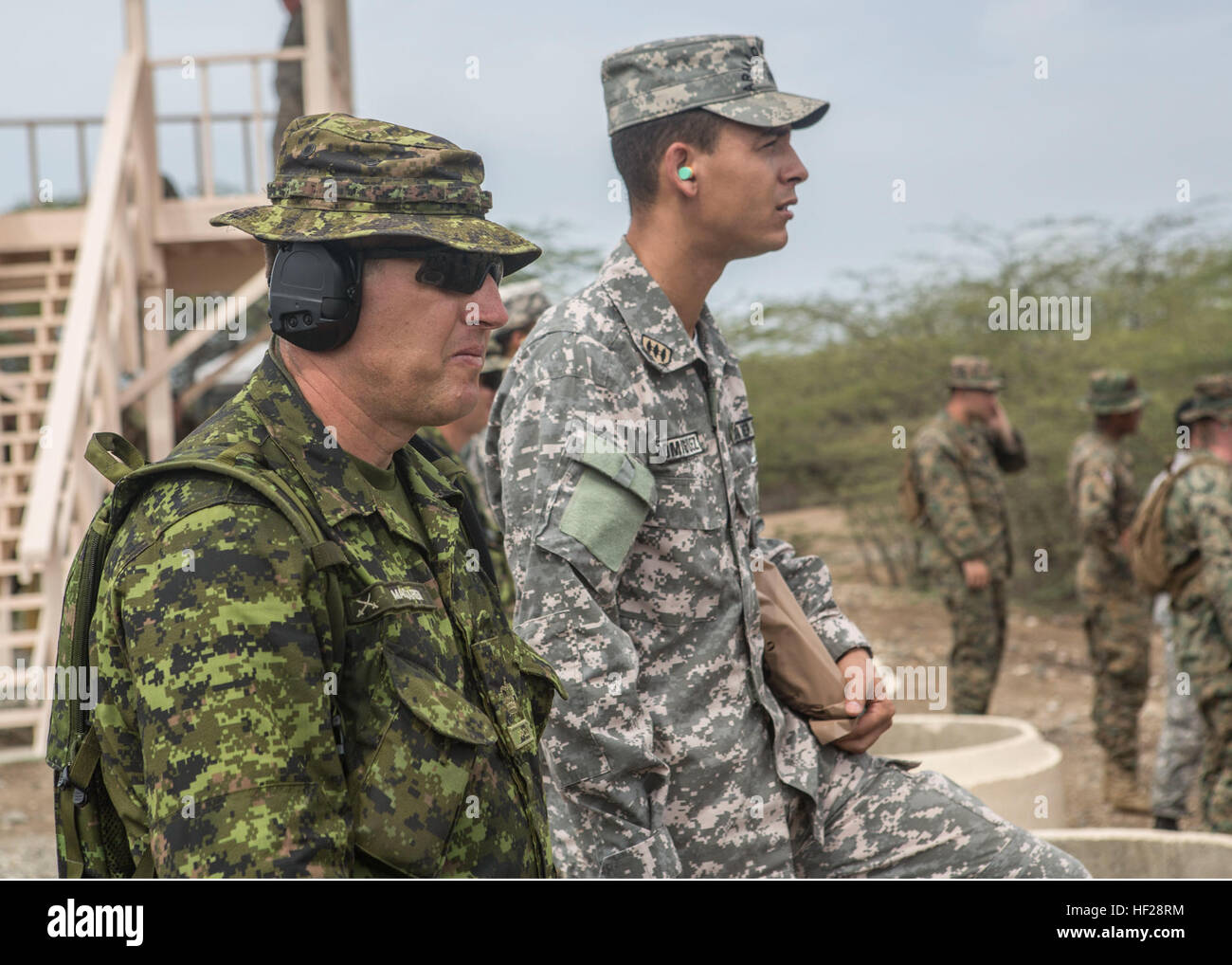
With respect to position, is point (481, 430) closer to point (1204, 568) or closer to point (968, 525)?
point (1204, 568)

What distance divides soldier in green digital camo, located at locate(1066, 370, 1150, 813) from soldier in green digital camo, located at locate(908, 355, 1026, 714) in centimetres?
50

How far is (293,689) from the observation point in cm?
156

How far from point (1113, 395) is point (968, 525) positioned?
1.04m

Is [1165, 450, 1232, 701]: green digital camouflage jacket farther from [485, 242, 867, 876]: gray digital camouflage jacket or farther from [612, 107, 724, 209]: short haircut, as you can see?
[612, 107, 724, 209]: short haircut

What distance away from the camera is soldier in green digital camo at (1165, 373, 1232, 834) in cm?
543

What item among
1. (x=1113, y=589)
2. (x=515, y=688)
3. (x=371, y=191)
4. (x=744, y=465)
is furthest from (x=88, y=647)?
(x=1113, y=589)

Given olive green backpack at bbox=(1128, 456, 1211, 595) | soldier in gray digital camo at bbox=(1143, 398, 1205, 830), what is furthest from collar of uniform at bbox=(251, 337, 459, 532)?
soldier in gray digital camo at bbox=(1143, 398, 1205, 830)

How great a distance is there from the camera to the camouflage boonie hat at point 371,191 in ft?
5.85

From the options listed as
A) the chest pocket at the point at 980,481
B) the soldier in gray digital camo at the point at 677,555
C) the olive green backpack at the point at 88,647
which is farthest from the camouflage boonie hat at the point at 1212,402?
the olive green backpack at the point at 88,647

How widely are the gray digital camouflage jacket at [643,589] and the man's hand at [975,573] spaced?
16.2ft

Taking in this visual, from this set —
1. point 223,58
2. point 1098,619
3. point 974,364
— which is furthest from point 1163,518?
point 223,58

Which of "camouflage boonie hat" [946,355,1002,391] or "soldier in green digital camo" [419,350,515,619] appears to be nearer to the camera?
"soldier in green digital camo" [419,350,515,619]

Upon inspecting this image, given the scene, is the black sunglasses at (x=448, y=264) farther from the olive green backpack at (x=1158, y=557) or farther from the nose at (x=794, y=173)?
the olive green backpack at (x=1158, y=557)

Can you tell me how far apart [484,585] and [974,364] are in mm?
6243
